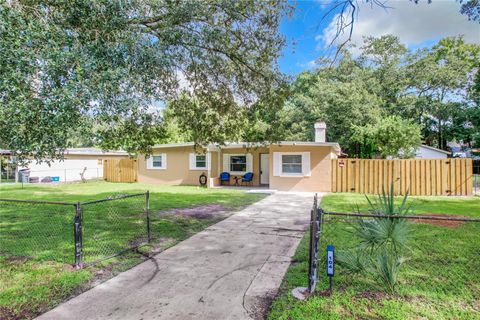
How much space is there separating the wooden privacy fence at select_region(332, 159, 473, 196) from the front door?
3836mm

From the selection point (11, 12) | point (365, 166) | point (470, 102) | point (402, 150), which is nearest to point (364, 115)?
point (402, 150)

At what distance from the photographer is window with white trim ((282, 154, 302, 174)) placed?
15.2 metres

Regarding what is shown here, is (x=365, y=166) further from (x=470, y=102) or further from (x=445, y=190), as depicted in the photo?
(x=470, y=102)

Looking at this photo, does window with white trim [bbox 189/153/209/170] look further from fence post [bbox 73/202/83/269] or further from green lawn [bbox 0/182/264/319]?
fence post [bbox 73/202/83/269]

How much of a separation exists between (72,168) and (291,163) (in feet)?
61.0

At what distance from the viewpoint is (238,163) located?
58.2 feet

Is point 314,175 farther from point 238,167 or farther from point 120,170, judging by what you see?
point 120,170

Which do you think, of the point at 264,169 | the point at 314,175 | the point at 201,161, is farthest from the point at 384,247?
the point at 201,161

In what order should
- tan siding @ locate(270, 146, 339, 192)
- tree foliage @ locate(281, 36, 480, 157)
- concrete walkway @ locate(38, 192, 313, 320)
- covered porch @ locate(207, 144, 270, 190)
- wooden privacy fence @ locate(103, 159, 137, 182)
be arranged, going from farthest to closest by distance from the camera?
tree foliage @ locate(281, 36, 480, 157) < wooden privacy fence @ locate(103, 159, 137, 182) < covered porch @ locate(207, 144, 270, 190) < tan siding @ locate(270, 146, 339, 192) < concrete walkway @ locate(38, 192, 313, 320)

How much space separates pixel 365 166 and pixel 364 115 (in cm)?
952

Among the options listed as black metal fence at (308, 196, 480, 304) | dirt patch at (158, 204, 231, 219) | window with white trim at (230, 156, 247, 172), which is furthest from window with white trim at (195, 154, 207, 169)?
black metal fence at (308, 196, 480, 304)

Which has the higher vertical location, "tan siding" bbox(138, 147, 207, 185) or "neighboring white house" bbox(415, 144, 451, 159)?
"neighboring white house" bbox(415, 144, 451, 159)

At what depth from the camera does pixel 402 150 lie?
18.5m

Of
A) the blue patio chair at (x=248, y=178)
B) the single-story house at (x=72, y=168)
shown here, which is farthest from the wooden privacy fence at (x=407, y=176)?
the single-story house at (x=72, y=168)
